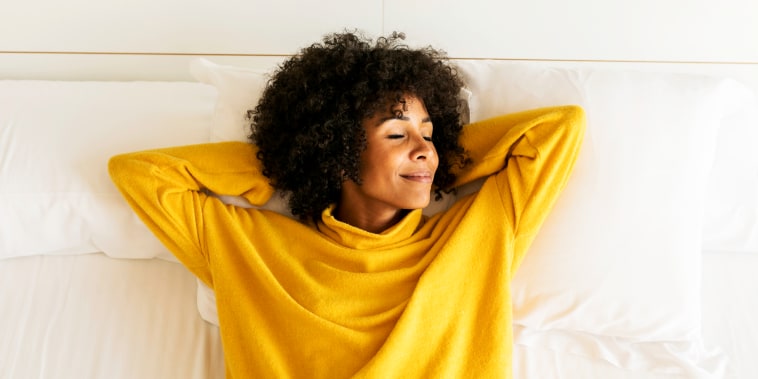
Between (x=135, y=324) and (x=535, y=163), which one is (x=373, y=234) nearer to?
(x=535, y=163)

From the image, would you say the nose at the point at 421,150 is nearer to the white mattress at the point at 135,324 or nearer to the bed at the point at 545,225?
the bed at the point at 545,225

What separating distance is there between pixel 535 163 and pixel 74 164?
92 centimetres

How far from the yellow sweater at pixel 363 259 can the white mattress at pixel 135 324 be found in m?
0.11

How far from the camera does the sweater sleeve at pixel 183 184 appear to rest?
1.20m

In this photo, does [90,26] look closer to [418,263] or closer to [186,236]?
[186,236]

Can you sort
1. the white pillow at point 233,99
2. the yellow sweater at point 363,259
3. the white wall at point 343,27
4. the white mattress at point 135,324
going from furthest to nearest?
the white wall at point 343,27 < the white pillow at point 233,99 < the white mattress at point 135,324 < the yellow sweater at point 363,259

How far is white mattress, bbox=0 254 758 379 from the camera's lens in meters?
1.20

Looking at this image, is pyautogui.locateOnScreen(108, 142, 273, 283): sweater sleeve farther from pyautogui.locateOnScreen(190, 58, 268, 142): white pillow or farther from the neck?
A: the neck

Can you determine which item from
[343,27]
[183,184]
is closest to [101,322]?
[183,184]

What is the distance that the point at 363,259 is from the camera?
116cm

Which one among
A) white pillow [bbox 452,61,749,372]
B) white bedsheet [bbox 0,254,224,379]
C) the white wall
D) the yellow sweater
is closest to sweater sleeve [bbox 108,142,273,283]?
the yellow sweater

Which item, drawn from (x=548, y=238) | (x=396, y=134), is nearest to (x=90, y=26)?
(x=396, y=134)

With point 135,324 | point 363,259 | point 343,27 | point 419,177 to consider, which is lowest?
point 135,324

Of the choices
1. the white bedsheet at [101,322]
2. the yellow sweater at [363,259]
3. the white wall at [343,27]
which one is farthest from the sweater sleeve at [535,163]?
the white bedsheet at [101,322]
